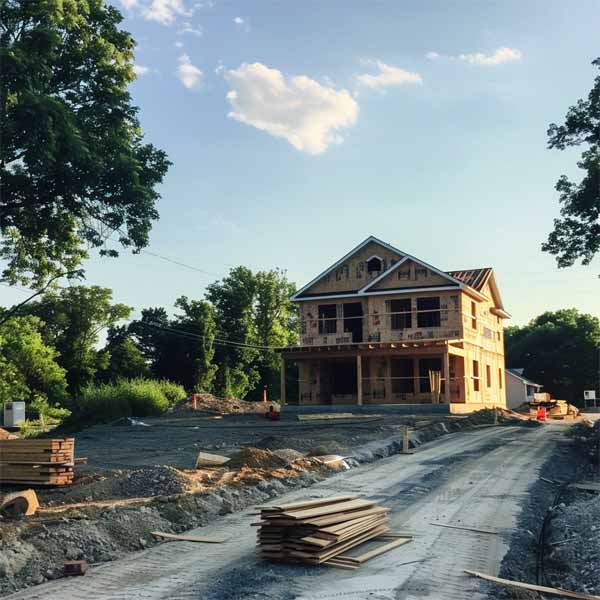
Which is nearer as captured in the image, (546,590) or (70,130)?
(546,590)

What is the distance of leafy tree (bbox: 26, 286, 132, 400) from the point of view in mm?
55781

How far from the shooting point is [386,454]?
65.6 ft

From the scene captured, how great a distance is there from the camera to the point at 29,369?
171 ft

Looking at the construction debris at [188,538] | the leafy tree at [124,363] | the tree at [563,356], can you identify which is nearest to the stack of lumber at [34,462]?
the construction debris at [188,538]

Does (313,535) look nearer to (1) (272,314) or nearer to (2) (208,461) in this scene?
(2) (208,461)

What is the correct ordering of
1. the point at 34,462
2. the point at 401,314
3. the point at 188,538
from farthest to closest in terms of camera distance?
the point at 401,314 → the point at 34,462 → the point at 188,538

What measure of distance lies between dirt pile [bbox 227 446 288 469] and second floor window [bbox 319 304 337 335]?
2285 cm

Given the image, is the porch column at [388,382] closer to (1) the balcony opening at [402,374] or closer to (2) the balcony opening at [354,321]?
(1) the balcony opening at [402,374]

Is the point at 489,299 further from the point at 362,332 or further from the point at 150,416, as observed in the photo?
the point at 150,416

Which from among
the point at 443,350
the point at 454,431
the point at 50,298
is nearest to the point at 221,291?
the point at 50,298

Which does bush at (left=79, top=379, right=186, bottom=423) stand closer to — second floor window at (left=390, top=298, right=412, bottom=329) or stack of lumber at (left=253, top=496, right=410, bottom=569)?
second floor window at (left=390, top=298, right=412, bottom=329)

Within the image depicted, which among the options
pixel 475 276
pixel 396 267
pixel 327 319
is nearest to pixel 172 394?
pixel 327 319

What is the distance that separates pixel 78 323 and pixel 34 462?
153 feet

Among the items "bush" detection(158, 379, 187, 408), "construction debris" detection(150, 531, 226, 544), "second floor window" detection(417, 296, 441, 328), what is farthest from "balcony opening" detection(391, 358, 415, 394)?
"construction debris" detection(150, 531, 226, 544)
